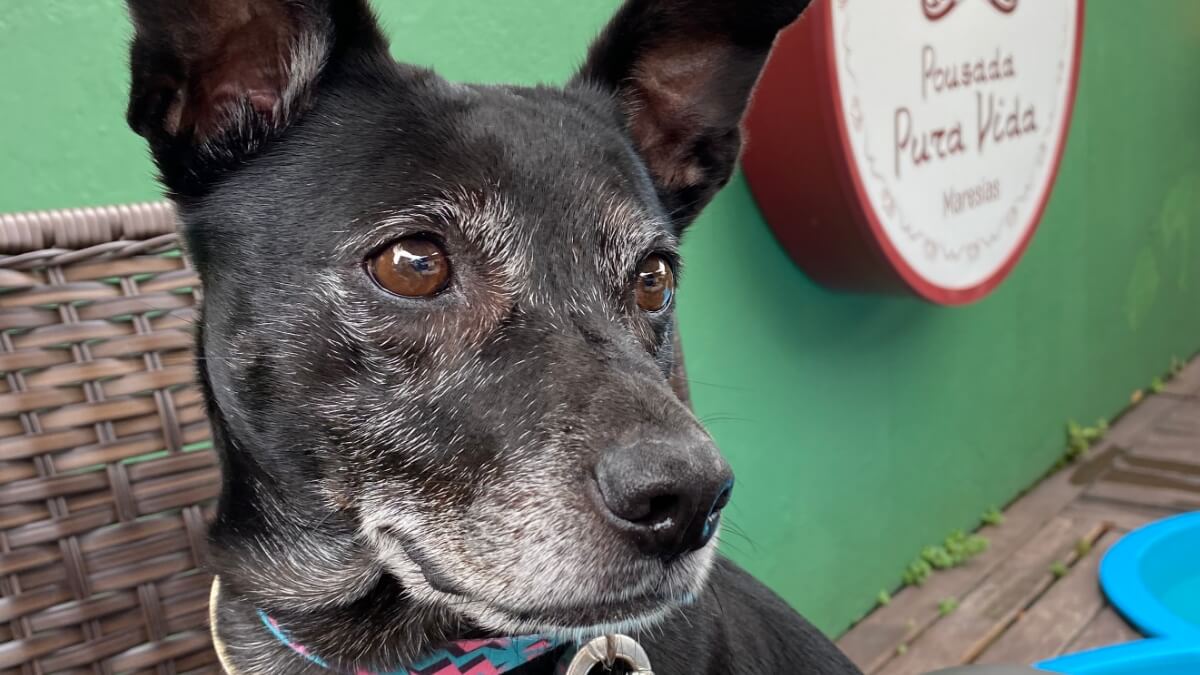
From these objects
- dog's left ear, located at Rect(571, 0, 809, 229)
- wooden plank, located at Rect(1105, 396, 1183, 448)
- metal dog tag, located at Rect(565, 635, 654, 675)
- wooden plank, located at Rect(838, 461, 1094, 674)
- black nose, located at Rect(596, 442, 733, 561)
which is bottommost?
wooden plank, located at Rect(1105, 396, 1183, 448)

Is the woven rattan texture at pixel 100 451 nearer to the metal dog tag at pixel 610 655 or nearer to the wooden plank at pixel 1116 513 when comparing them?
the metal dog tag at pixel 610 655

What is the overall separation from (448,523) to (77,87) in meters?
0.88

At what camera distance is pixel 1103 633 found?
2637mm

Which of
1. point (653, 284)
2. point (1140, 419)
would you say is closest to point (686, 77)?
point (653, 284)

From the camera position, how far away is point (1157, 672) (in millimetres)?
2131

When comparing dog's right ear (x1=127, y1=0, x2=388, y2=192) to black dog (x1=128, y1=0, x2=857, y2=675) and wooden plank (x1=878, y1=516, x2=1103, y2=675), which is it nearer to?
black dog (x1=128, y1=0, x2=857, y2=675)

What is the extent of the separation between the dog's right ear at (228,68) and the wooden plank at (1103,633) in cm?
240

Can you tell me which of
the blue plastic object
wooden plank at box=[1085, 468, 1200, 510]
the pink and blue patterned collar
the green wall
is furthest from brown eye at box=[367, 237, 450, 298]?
wooden plank at box=[1085, 468, 1200, 510]

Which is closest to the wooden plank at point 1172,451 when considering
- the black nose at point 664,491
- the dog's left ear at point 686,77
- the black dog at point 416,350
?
the dog's left ear at point 686,77

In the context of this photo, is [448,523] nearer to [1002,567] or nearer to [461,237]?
[461,237]

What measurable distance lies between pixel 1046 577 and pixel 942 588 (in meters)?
0.31

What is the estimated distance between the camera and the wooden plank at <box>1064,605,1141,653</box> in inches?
102

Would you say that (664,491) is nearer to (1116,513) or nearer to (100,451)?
(100,451)

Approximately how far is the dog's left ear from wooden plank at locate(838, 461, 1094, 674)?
1684 mm
